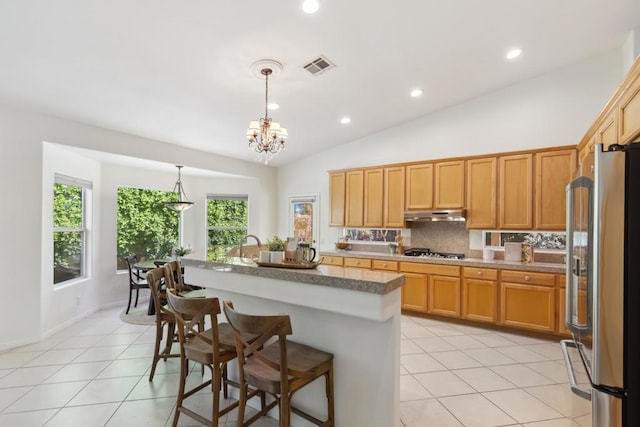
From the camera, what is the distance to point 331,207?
6.29 meters

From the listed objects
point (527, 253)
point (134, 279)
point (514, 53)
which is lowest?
point (134, 279)

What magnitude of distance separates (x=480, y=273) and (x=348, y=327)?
3.19m

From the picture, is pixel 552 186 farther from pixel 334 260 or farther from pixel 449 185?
pixel 334 260

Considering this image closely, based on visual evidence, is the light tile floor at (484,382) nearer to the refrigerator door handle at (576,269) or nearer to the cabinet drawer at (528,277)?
the refrigerator door handle at (576,269)

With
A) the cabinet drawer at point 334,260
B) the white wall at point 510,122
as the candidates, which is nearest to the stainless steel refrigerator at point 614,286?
the white wall at point 510,122

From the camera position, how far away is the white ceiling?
2576 mm

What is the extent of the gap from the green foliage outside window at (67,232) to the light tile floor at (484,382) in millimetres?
5016

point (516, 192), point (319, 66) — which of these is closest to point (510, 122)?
point (516, 192)

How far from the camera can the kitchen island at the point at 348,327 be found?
181 centimetres

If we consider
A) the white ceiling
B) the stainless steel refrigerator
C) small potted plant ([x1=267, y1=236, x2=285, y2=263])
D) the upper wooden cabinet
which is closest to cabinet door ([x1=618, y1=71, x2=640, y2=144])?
the upper wooden cabinet

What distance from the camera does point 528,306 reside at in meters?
4.05

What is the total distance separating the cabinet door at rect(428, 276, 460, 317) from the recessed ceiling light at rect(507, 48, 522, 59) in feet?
9.92

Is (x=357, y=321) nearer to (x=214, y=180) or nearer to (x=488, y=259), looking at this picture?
(x=488, y=259)

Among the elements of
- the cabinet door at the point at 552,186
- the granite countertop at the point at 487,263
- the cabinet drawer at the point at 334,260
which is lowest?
the cabinet drawer at the point at 334,260
